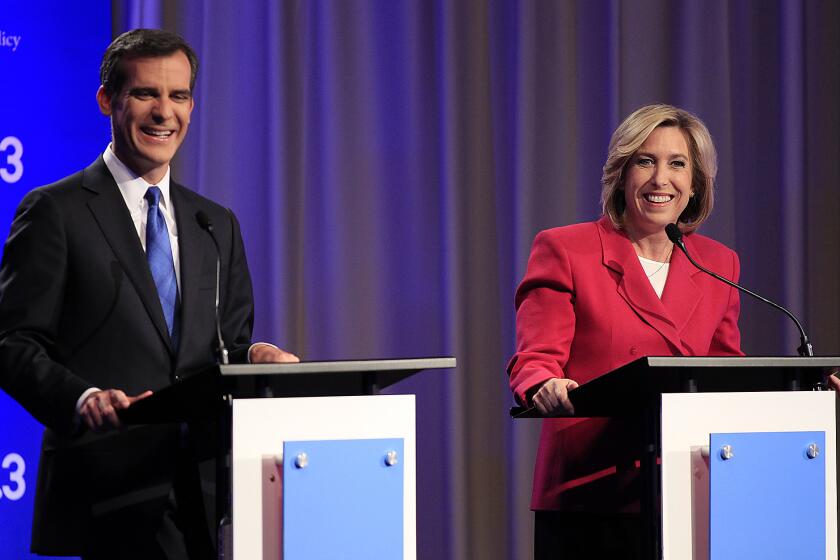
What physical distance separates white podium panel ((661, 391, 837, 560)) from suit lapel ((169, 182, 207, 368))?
3.46 ft

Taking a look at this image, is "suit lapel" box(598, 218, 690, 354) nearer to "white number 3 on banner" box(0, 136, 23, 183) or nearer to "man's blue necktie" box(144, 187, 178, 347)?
"man's blue necktie" box(144, 187, 178, 347)

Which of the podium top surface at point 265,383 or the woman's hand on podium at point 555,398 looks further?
the woman's hand on podium at point 555,398

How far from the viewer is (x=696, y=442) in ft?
7.38

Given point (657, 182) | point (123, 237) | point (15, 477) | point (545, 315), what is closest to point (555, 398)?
point (545, 315)

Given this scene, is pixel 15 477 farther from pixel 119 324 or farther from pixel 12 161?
pixel 119 324

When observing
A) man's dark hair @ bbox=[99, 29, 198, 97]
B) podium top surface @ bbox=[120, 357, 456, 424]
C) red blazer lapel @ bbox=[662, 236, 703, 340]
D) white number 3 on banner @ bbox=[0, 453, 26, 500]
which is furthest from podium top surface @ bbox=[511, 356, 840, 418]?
white number 3 on banner @ bbox=[0, 453, 26, 500]

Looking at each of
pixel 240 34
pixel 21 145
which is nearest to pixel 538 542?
pixel 21 145

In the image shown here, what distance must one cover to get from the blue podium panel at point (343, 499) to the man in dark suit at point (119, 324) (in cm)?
32

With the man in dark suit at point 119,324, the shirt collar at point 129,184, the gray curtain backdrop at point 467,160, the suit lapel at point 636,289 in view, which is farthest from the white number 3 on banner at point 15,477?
the suit lapel at point 636,289

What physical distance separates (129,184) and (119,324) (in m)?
0.36

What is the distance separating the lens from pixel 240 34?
14.4ft

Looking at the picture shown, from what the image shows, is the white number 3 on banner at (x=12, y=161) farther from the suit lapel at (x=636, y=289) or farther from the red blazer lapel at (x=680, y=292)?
the red blazer lapel at (x=680, y=292)

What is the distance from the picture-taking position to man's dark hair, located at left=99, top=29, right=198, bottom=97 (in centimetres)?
260

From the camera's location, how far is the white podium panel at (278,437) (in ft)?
6.68
